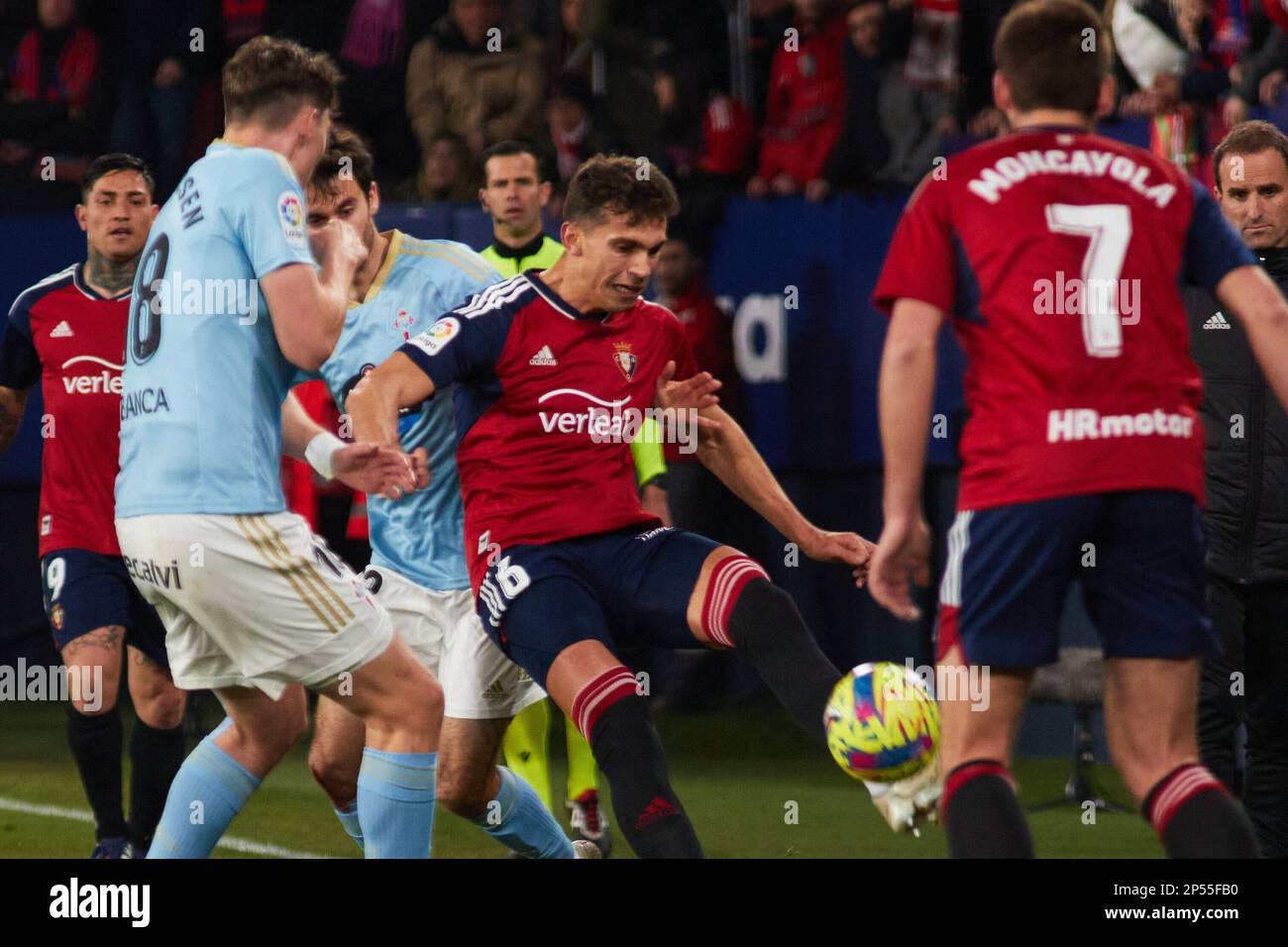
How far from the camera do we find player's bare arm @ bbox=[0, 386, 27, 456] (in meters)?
6.30

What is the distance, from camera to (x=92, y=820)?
728 centimetres

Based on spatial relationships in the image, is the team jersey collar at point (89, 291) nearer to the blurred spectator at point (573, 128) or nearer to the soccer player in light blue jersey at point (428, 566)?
the soccer player in light blue jersey at point (428, 566)

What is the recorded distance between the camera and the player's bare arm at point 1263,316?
12.9 feet

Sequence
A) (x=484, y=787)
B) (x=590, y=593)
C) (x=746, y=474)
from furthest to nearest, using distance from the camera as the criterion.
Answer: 1. (x=484, y=787)
2. (x=746, y=474)
3. (x=590, y=593)

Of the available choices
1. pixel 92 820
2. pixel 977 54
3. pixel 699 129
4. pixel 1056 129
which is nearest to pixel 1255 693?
pixel 1056 129

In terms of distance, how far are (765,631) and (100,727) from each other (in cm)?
269

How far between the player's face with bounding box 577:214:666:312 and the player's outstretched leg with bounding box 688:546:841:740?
2.51 ft

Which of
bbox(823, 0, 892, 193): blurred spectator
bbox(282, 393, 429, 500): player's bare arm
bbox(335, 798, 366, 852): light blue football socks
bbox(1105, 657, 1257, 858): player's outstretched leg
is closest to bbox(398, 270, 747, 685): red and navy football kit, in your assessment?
bbox(282, 393, 429, 500): player's bare arm

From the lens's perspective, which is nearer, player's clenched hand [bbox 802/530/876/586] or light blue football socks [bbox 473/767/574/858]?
player's clenched hand [bbox 802/530/876/586]

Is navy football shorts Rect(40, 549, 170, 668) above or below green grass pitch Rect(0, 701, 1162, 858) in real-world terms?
above

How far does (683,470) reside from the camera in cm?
979

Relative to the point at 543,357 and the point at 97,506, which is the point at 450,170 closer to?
the point at 97,506

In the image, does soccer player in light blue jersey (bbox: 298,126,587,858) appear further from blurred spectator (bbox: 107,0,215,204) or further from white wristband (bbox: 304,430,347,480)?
blurred spectator (bbox: 107,0,215,204)

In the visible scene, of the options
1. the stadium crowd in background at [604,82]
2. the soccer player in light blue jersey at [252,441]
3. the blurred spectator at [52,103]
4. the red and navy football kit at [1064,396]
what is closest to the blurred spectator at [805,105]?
the stadium crowd in background at [604,82]
